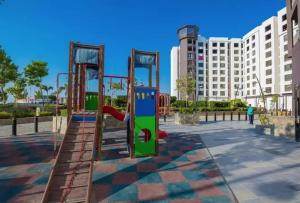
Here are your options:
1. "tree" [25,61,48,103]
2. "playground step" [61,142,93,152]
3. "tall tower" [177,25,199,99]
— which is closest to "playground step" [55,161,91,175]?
"playground step" [61,142,93,152]

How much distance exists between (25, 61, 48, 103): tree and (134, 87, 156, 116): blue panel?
2822 cm

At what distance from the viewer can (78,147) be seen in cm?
605

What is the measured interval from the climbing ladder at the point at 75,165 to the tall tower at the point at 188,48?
74.5 m

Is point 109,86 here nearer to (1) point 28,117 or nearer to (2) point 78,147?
(2) point 78,147

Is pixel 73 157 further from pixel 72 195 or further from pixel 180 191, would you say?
pixel 180 191

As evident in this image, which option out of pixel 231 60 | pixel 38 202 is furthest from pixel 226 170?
pixel 231 60

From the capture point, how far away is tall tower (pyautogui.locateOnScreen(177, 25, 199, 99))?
8000 centimetres

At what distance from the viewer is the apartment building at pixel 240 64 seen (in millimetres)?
63625

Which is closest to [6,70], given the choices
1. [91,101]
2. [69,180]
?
[91,101]

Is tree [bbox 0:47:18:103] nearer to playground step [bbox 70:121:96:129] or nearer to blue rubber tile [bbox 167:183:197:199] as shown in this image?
playground step [bbox 70:121:96:129]

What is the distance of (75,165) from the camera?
18.1ft

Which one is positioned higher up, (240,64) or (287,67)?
(240,64)

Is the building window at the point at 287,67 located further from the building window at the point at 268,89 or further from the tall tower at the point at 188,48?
the tall tower at the point at 188,48

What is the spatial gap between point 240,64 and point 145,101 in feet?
281
